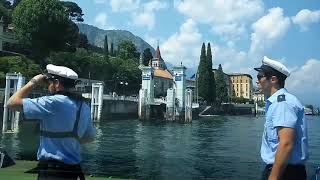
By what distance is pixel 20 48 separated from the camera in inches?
3177

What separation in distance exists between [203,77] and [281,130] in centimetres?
10259

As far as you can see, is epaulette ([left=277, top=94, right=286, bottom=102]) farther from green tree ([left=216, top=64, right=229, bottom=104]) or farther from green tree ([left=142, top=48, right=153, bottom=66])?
green tree ([left=142, top=48, right=153, bottom=66])

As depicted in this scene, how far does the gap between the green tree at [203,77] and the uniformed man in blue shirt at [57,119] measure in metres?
90.5

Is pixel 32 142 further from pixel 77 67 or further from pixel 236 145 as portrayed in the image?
pixel 77 67

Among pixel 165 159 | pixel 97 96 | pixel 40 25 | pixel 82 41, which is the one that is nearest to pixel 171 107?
pixel 82 41

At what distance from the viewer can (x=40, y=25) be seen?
78875 mm

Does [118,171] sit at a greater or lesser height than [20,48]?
lesser

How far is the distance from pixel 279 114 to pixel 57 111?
1.80 meters

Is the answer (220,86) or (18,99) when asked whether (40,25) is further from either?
(18,99)

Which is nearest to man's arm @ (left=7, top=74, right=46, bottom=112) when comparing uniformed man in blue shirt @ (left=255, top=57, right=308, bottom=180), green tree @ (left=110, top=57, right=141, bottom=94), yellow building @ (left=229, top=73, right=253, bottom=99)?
uniformed man in blue shirt @ (left=255, top=57, right=308, bottom=180)

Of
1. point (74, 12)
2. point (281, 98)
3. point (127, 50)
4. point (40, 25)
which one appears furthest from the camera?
point (127, 50)

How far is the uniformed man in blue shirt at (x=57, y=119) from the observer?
13.7 ft

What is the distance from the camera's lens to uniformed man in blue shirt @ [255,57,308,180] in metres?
4.08

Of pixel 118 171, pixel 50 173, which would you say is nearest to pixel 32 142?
pixel 118 171
